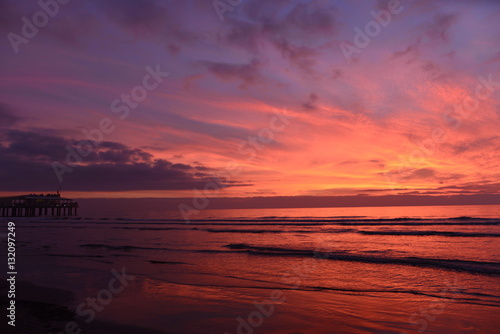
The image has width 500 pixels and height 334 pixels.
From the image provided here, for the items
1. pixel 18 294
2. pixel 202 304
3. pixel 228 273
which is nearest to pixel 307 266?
pixel 228 273

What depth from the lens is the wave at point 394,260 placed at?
50.3 ft

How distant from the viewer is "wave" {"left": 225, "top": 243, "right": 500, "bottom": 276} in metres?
15.3

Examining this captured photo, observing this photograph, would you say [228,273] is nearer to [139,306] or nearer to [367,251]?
[139,306]

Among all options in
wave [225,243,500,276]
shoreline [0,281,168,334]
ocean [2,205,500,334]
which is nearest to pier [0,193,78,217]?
ocean [2,205,500,334]

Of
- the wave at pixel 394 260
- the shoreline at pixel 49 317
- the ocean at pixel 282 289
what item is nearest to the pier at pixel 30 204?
the ocean at pixel 282 289

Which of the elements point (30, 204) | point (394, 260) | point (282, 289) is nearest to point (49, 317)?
point (282, 289)

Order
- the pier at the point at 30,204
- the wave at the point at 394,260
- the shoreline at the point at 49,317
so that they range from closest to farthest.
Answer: the shoreline at the point at 49,317, the wave at the point at 394,260, the pier at the point at 30,204

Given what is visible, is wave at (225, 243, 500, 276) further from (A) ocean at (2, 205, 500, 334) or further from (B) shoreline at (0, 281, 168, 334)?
(B) shoreline at (0, 281, 168, 334)

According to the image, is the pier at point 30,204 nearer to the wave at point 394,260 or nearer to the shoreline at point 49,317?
the wave at point 394,260

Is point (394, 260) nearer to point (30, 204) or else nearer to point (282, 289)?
point (282, 289)

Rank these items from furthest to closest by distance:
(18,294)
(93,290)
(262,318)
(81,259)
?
(81,259) → (93,290) → (18,294) → (262,318)

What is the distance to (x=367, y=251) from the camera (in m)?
21.6

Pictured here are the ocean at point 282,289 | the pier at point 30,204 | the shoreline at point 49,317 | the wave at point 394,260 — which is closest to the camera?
the shoreline at point 49,317

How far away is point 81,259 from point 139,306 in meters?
11.0
